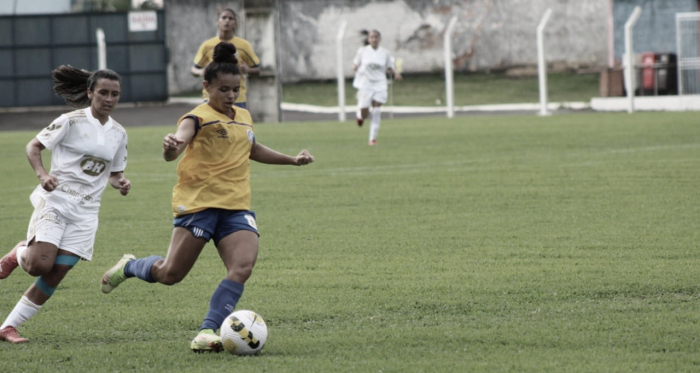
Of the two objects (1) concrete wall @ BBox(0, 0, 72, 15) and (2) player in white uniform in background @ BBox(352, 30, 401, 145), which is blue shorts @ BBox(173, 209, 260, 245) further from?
(1) concrete wall @ BBox(0, 0, 72, 15)

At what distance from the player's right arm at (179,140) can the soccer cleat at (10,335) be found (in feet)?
4.19

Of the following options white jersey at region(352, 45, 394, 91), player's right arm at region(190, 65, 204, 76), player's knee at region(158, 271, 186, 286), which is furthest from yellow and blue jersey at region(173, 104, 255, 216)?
white jersey at region(352, 45, 394, 91)

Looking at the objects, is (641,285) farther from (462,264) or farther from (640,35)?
(640,35)

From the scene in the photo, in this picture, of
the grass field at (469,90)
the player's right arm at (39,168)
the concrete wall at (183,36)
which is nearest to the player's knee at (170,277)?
the player's right arm at (39,168)

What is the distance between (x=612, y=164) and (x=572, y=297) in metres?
8.38

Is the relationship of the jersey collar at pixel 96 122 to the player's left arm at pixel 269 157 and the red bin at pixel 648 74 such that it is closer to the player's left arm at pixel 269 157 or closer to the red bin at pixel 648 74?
the player's left arm at pixel 269 157

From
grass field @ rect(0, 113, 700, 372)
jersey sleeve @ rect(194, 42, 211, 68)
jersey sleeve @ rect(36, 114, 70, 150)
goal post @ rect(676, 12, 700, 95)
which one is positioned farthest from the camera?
goal post @ rect(676, 12, 700, 95)

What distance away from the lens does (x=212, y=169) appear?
566 cm

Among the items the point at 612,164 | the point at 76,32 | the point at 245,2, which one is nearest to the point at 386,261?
the point at 612,164

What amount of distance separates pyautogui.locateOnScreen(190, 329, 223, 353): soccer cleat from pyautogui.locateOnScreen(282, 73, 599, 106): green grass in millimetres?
28615

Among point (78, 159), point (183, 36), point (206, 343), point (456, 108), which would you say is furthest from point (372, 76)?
point (183, 36)

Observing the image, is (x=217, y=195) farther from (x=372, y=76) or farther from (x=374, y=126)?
(x=372, y=76)

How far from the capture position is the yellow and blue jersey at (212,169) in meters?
5.61

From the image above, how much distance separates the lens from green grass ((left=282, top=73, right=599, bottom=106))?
3412 centimetres
